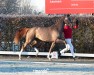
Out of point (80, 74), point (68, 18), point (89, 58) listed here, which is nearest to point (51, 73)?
point (80, 74)

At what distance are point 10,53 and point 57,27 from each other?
286 cm

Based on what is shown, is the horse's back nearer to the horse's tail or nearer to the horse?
the horse

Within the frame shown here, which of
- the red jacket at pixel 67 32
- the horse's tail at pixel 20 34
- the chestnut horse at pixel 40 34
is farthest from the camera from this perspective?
the horse's tail at pixel 20 34

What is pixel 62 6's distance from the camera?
902 inches

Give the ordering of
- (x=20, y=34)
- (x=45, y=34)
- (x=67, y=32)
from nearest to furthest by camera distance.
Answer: (x=67, y=32)
(x=45, y=34)
(x=20, y=34)

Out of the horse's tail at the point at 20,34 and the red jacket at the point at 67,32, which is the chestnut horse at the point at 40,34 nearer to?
the horse's tail at the point at 20,34

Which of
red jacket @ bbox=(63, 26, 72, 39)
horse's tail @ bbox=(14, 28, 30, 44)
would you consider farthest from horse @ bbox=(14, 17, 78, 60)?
red jacket @ bbox=(63, 26, 72, 39)

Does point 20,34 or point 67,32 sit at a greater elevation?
point 67,32

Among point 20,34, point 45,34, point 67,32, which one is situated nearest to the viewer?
point 67,32

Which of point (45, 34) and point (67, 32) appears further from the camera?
point (45, 34)

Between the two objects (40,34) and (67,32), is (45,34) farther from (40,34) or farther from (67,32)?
(67,32)

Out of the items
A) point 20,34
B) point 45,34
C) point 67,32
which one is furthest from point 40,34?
point 67,32

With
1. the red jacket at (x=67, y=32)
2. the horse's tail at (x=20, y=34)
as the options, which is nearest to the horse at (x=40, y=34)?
the horse's tail at (x=20, y=34)

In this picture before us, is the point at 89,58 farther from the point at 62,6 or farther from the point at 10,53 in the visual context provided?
the point at 62,6
